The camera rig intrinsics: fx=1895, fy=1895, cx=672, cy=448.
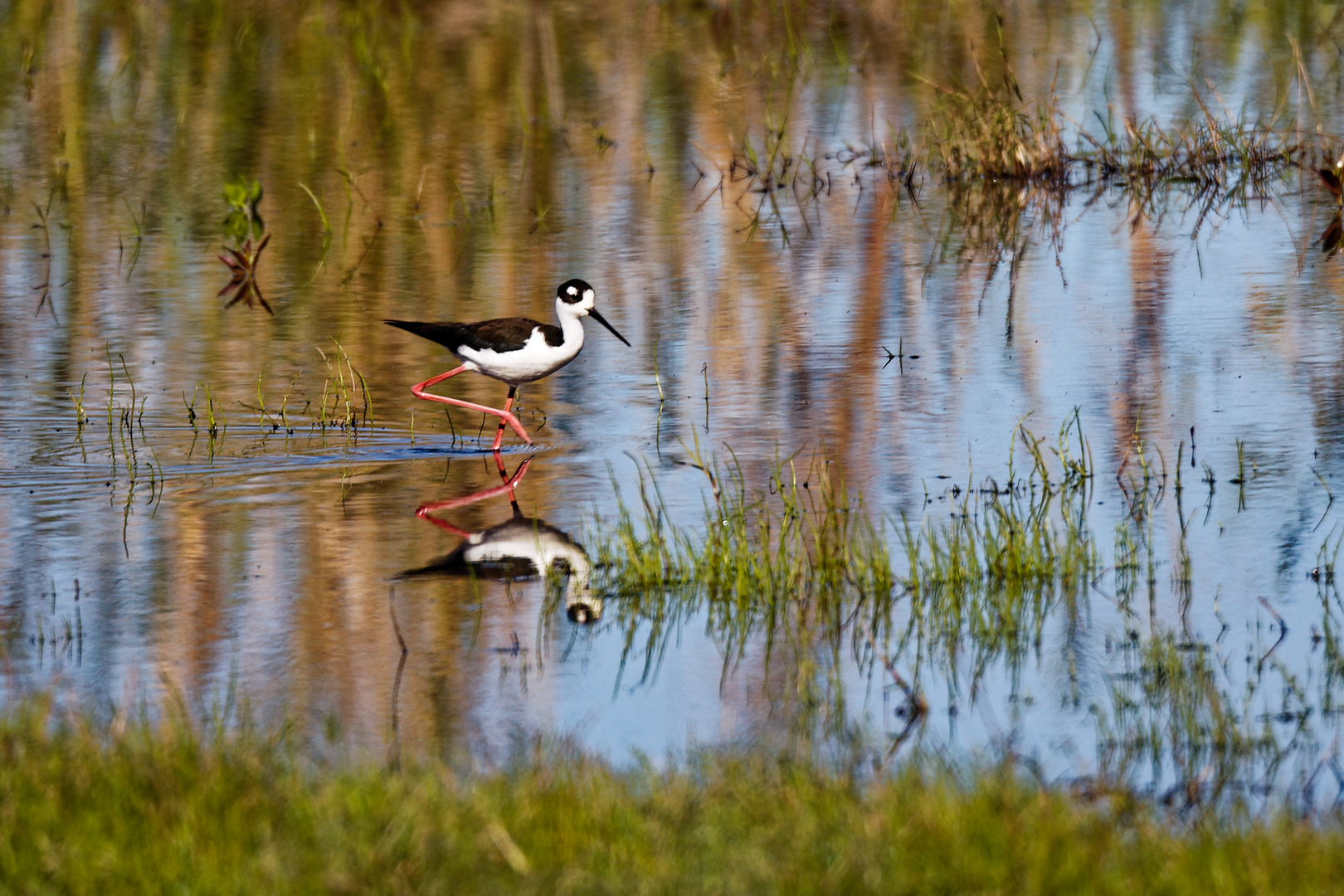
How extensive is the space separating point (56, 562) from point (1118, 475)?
14.7ft

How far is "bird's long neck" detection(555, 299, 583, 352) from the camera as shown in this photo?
10094mm

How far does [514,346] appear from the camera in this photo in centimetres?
998

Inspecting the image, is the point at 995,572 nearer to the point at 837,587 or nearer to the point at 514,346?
the point at 837,587

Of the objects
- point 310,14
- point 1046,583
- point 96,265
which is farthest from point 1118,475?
point 310,14

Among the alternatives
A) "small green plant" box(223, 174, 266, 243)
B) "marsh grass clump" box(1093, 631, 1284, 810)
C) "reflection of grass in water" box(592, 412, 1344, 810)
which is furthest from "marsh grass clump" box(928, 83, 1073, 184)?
"marsh grass clump" box(1093, 631, 1284, 810)

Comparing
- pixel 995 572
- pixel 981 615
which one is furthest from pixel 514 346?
pixel 981 615

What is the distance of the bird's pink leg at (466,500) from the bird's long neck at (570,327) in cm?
107

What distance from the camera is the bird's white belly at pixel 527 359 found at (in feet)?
32.6

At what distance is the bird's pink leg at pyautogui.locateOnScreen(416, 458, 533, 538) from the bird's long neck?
107 centimetres

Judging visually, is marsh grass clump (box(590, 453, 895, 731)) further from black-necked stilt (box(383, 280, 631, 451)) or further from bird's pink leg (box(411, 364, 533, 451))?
black-necked stilt (box(383, 280, 631, 451))

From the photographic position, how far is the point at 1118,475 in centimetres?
821

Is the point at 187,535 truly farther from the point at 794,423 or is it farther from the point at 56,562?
the point at 794,423

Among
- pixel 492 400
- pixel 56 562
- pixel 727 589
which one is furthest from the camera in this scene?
pixel 492 400

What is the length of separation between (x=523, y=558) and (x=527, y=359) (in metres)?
2.48
